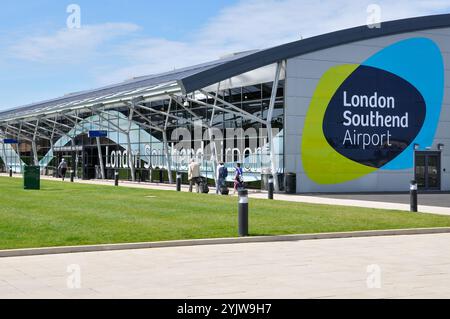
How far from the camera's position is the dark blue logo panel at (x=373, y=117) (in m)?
31.4

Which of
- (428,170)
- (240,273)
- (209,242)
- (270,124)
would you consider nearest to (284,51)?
(270,124)

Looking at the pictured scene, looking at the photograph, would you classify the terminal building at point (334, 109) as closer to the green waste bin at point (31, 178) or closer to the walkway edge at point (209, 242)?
the green waste bin at point (31, 178)

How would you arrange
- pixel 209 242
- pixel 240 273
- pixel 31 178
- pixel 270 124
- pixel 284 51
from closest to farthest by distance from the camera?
pixel 240 273 → pixel 209 242 → pixel 31 178 → pixel 284 51 → pixel 270 124

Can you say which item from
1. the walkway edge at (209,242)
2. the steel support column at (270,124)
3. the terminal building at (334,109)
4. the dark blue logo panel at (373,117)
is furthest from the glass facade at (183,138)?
the walkway edge at (209,242)

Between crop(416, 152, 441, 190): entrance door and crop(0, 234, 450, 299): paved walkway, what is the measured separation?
2263 cm

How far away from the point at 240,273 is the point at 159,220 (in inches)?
253

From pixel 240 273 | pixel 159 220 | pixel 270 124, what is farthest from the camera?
pixel 270 124

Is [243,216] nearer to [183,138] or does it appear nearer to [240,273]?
[240,273]

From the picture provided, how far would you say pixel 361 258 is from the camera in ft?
34.0

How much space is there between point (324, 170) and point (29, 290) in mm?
24482

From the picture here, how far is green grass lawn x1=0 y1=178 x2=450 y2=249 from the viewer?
39.9ft

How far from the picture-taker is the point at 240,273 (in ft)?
29.1

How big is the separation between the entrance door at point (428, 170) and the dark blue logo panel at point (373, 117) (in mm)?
1356

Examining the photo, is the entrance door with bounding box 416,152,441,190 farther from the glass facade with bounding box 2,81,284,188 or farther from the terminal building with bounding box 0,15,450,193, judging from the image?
the glass facade with bounding box 2,81,284,188
